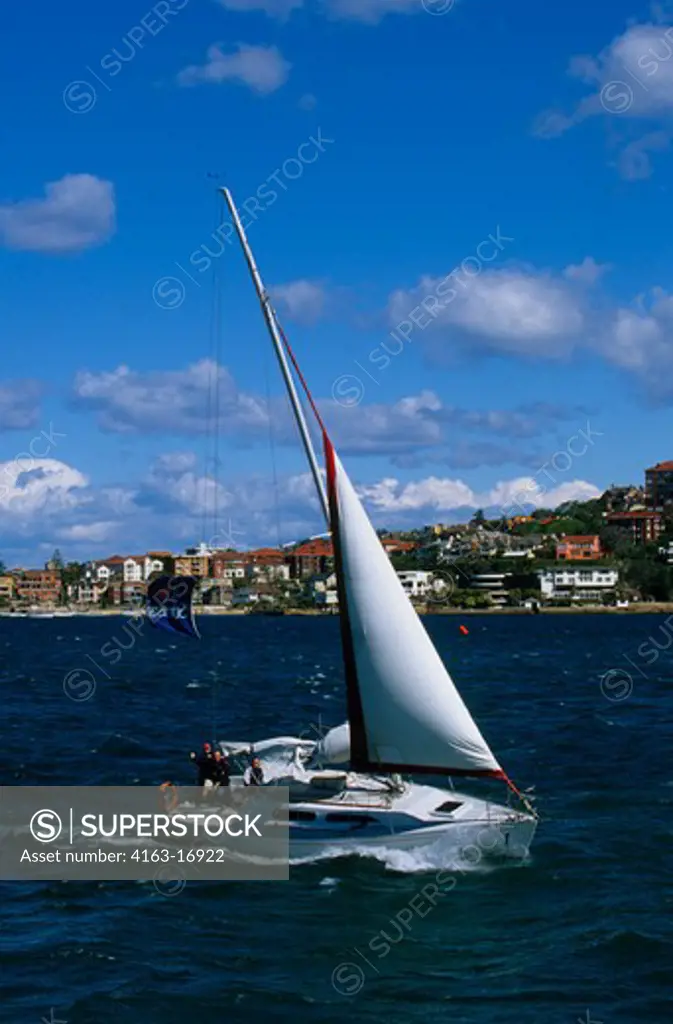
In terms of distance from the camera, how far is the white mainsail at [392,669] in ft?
98.5

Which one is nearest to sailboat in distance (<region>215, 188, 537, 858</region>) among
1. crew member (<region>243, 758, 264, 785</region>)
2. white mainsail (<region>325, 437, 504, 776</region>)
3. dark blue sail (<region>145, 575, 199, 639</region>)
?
white mainsail (<region>325, 437, 504, 776</region>)

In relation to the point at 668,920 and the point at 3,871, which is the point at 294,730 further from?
the point at 668,920

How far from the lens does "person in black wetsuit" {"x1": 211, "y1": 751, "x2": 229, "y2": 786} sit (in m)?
32.3

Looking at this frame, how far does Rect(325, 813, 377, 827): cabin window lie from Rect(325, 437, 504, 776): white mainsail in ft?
4.85

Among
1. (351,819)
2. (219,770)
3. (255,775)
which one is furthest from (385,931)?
(219,770)

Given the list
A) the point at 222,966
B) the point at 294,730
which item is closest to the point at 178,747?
the point at 294,730

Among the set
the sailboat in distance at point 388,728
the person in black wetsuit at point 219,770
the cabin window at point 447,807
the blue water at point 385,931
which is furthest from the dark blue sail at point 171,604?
the cabin window at point 447,807

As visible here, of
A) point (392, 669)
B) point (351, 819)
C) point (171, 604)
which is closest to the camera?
point (392, 669)

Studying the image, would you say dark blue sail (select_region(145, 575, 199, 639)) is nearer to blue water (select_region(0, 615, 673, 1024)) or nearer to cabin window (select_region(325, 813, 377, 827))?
cabin window (select_region(325, 813, 377, 827))

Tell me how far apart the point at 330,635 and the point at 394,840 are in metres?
146

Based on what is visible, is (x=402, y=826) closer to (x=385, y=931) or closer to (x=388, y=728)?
(x=388, y=728)

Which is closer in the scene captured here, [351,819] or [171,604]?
[351,819]

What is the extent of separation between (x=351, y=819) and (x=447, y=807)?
2416mm

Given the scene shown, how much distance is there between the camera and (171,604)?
35.0 metres
